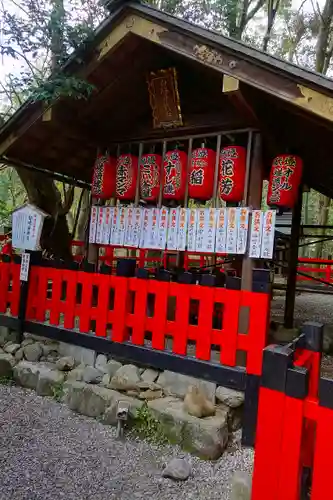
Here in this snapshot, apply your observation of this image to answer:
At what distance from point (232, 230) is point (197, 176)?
2.84ft

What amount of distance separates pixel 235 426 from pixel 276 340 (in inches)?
84.3

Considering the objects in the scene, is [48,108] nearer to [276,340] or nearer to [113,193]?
[113,193]

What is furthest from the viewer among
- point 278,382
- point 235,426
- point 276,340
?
point 276,340

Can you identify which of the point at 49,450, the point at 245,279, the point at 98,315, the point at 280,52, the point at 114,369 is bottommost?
the point at 49,450

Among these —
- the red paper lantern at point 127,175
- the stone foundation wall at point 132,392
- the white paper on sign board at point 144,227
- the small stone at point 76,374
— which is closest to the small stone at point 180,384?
the stone foundation wall at point 132,392

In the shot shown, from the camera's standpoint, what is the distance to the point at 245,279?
4.45m

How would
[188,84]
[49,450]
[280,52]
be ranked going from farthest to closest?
[280,52] → [188,84] → [49,450]

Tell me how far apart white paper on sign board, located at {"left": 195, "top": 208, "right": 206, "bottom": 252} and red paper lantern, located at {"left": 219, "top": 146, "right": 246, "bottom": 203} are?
357 mm

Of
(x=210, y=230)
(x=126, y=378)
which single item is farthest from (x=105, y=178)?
(x=126, y=378)

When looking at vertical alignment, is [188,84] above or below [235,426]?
above

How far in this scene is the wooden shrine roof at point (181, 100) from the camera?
360cm

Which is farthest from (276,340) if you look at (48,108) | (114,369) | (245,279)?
(48,108)

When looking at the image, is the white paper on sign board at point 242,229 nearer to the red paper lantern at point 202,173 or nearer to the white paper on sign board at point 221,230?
the white paper on sign board at point 221,230

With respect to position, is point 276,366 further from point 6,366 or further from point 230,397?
point 6,366
